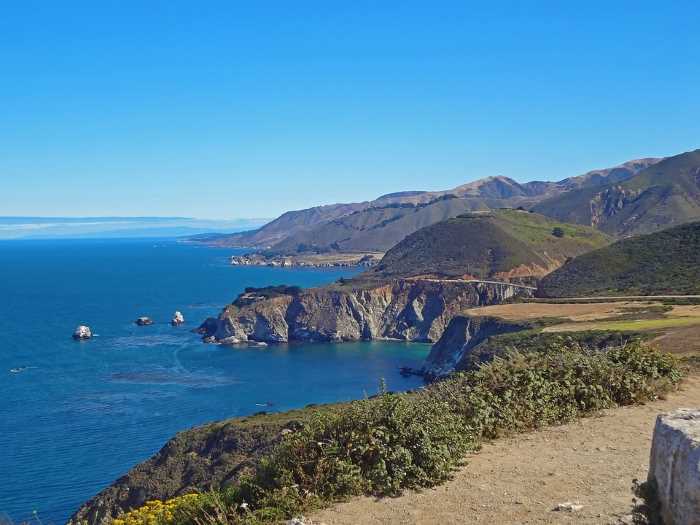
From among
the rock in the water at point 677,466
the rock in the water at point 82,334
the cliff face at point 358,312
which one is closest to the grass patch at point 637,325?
the rock in the water at point 677,466

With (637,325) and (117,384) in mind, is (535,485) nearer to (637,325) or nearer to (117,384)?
(637,325)

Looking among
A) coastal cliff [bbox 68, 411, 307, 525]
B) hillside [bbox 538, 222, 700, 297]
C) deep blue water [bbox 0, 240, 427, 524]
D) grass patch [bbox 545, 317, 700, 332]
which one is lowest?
deep blue water [bbox 0, 240, 427, 524]

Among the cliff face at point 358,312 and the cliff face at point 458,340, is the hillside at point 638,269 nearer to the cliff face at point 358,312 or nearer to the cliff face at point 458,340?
the cliff face at point 458,340

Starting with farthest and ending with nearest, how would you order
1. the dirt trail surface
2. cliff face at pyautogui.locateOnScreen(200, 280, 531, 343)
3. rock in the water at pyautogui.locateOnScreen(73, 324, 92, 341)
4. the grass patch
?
cliff face at pyautogui.locateOnScreen(200, 280, 531, 343)
rock in the water at pyautogui.locateOnScreen(73, 324, 92, 341)
the grass patch
the dirt trail surface

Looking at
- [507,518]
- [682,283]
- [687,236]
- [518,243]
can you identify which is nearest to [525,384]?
[507,518]

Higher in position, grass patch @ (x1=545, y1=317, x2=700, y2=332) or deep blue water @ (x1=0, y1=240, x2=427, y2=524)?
grass patch @ (x1=545, y1=317, x2=700, y2=332)

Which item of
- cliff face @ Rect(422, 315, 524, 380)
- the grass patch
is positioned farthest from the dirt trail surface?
cliff face @ Rect(422, 315, 524, 380)

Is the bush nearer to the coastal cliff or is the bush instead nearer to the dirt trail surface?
the dirt trail surface
